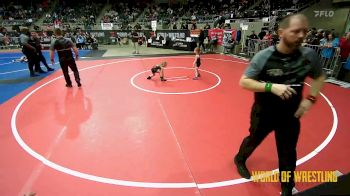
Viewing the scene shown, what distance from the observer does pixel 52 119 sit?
5.54 m

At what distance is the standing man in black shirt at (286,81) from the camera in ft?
7.39

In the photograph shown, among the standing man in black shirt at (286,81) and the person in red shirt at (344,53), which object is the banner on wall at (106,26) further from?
the standing man in black shirt at (286,81)

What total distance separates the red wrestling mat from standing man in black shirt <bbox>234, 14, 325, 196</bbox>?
1.06 meters

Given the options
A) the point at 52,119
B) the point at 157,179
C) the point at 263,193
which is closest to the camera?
the point at 263,193

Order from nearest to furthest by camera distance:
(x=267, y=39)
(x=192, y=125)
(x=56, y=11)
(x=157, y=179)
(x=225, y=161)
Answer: (x=157, y=179)
(x=225, y=161)
(x=192, y=125)
(x=267, y=39)
(x=56, y=11)

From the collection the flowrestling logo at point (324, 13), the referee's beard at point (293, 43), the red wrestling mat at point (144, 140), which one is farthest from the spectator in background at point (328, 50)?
the flowrestling logo at point (324, 13)

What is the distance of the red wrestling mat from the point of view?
3.40 m

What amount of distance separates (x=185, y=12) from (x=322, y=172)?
2801cm

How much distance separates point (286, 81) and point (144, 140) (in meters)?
2.94

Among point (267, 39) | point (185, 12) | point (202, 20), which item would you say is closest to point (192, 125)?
point (267, 39)

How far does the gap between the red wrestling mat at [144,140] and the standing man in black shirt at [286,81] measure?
1.06 m

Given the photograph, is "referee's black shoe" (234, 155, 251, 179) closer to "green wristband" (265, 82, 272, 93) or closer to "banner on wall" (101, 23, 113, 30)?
"green wristband" (265, 82, 272, 93)

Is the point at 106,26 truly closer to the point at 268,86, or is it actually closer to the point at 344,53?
the point at 344,53

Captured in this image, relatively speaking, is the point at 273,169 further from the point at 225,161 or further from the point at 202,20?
the point at 202,20
